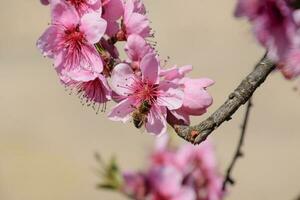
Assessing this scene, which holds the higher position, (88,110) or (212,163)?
(212,163)

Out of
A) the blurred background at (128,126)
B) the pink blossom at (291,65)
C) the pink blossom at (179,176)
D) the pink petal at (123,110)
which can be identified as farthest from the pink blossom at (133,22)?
the blurred background at (128,126)

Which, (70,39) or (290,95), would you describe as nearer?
(70,39)

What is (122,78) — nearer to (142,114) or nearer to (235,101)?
(142,114)

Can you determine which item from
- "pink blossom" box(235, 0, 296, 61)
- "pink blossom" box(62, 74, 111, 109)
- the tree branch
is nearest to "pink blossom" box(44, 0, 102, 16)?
"pink blossom" box(62, 74, 111, 109)

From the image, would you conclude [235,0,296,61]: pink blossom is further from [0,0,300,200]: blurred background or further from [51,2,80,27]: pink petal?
[0,0,300,200]: blurred background

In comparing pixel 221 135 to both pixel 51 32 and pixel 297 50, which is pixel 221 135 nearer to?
pixel 51 32

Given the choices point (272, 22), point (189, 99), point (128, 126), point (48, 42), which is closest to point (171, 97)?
point (189, 99)

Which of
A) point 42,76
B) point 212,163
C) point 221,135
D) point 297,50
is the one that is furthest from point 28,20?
point 297,50

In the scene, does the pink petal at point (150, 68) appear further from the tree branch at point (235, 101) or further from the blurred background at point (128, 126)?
the blurred background at point (128, 126)
